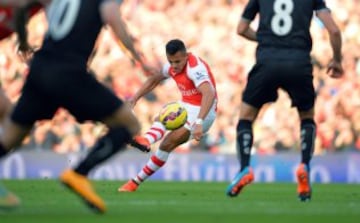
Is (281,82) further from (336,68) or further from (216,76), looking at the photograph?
(216,76)

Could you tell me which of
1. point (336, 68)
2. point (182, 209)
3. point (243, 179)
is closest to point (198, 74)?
point (243, 179)

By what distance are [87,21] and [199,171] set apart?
44.3 ft

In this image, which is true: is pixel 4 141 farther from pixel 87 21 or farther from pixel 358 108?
pixel 358 108

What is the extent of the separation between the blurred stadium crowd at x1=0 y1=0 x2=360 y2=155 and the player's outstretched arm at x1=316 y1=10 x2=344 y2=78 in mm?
11085

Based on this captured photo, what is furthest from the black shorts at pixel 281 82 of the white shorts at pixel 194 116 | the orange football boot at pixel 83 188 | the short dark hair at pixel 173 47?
the orange football boot at pixel 83 188

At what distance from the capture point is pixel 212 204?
434 inches

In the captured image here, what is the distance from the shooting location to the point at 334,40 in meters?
11.7

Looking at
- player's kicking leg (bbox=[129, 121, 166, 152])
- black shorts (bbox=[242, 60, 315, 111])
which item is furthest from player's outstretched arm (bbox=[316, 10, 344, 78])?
player's kicking leg (bbox=[129, 121, 166, 152])

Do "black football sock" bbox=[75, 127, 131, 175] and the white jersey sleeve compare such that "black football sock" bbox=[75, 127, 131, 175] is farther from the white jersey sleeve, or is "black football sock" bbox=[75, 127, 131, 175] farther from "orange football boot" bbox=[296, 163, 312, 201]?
the white jersey sleeve

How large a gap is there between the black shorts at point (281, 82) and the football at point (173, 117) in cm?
267

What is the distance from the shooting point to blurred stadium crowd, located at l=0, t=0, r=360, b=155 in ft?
76.5

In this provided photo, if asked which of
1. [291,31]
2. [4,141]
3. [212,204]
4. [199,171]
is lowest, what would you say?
[199,171]

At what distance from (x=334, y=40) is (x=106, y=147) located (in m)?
3.52

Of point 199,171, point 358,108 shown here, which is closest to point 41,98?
point 199,171
